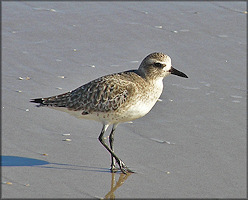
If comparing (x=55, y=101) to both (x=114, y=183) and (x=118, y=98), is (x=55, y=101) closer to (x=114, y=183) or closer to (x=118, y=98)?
(x=118, y=98)

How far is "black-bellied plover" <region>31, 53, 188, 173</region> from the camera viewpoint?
777 centimetres

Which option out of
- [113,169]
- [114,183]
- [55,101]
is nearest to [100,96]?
[55,101]

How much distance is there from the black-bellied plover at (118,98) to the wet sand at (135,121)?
51 cm

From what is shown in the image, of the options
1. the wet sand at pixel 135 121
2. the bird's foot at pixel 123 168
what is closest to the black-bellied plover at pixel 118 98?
the bird's foot at pixel 123 168

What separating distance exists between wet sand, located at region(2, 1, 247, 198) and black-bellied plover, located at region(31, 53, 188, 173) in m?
0.51

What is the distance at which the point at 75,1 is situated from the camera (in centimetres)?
1398

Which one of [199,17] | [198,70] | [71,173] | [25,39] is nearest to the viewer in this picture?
[71,173]

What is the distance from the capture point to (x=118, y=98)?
775 centimetres

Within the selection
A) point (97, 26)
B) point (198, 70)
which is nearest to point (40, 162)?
point (198, 70)

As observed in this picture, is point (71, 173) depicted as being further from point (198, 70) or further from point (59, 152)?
point (198, 70)

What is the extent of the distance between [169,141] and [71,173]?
155 centimetres

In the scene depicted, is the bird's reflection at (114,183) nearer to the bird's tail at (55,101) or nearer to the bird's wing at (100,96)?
the bird's wing at (100,96)

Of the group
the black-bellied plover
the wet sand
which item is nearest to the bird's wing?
the black-bellied plover

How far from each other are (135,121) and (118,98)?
1.35 meters
